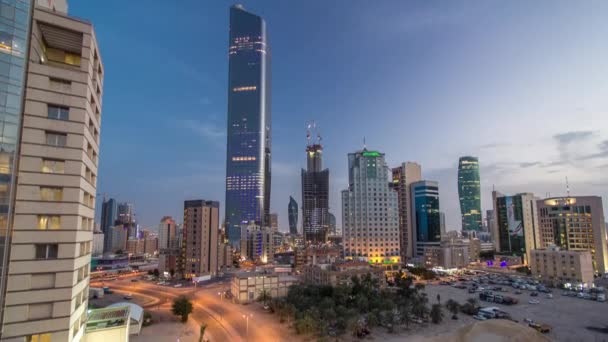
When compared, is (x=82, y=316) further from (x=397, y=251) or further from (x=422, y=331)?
(x=397, y=251)

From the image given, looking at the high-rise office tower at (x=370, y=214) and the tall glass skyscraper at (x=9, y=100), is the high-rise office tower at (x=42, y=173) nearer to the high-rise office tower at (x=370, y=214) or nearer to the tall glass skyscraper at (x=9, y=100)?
the tall glass skyscraper at (x=9, y=100)

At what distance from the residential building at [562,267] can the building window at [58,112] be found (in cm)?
13759

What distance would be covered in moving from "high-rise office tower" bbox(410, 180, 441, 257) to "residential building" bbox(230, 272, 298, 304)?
124 metres

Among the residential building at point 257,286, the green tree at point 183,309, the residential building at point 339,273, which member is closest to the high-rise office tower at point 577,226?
the residential building at point 339,273

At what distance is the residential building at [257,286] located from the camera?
275 ft

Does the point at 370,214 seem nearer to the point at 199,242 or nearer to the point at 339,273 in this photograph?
the point at 339,273

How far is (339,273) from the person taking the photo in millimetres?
90438

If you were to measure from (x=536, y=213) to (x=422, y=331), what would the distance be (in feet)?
487

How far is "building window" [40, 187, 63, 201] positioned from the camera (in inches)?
1089

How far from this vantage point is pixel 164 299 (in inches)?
3568

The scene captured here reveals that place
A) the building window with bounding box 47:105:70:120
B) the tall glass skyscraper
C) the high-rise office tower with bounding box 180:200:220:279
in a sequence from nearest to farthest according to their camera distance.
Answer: the tall glass skyscraper
the building window with bounding box 47:105:70:120
the high-rise office tower with bounding box 180:200:220:279

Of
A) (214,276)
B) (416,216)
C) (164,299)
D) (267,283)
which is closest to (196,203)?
(214,276)

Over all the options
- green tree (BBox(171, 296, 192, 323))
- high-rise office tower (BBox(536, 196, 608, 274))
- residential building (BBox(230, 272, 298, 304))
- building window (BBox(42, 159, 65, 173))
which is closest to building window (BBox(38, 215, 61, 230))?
building window (BBox(42, 159, 65, 173))

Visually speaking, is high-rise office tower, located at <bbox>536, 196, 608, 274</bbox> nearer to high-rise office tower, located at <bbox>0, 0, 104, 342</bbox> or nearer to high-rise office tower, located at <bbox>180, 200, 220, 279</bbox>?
high-rise office tower, located at <bbox>180, 200, 220, 279</bbox>
